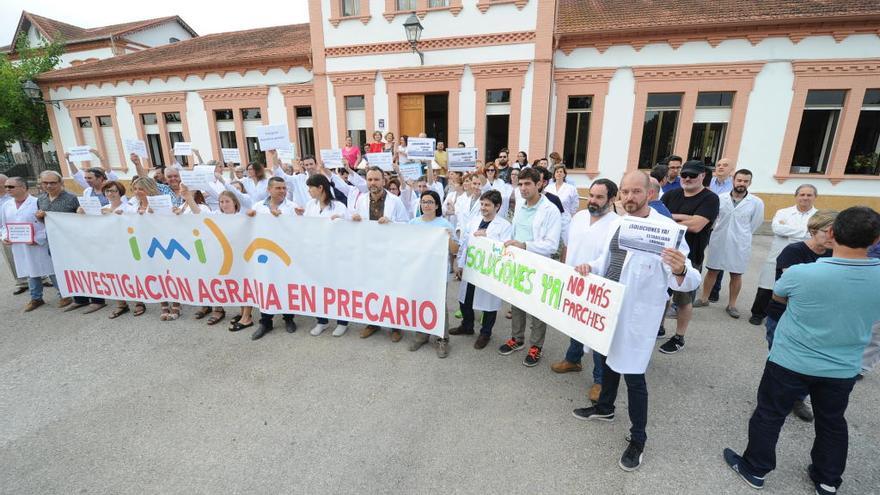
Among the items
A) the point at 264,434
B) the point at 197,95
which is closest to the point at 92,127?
the point at 197,95

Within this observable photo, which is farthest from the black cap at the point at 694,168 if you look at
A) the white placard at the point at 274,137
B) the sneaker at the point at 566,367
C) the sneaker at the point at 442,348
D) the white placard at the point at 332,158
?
the white placard at the point at 274,137

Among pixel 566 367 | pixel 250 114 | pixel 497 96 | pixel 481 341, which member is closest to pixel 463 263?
pixel 481 341

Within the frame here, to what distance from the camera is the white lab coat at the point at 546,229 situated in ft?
11.9

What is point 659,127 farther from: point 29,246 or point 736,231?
point 29,246

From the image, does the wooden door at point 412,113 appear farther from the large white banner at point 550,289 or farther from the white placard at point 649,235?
the white placard at point 649,235

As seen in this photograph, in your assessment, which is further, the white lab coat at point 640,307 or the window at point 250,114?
the window at point 250,114

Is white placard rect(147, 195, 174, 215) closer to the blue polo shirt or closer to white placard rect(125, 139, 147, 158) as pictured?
white placard rect(125, 139, 147, 158)

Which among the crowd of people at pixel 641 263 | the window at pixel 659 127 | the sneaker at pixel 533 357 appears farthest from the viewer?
the window at pixel 659 127

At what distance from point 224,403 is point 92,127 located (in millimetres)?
20865

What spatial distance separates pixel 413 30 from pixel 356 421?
10.9 m

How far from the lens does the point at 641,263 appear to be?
8.16 ft

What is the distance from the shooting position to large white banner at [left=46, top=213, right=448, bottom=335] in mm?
3990

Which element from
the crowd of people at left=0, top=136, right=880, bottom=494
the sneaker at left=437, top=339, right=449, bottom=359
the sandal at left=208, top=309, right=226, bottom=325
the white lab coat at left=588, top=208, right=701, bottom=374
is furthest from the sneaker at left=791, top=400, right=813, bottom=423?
the sandal at left=208, top=309, right=226, bottom=325

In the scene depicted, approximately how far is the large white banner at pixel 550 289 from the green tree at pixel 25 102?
24709mm
